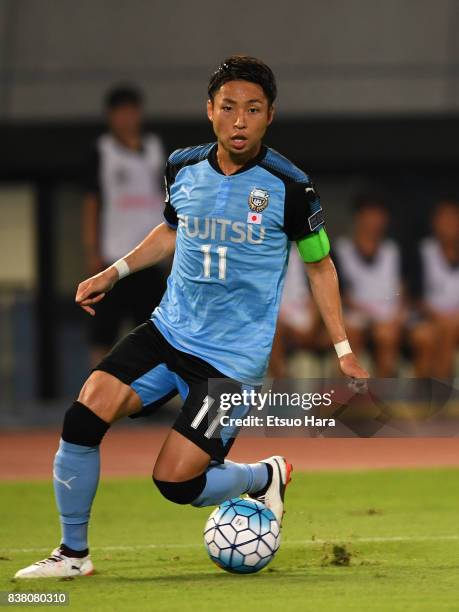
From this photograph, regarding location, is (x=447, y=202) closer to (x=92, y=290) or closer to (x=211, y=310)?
(x=211, y=310)

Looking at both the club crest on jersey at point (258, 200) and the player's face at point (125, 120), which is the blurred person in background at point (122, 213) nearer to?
the player's face at point (125, 120)

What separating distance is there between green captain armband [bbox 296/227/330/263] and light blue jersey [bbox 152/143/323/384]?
0.11 feet

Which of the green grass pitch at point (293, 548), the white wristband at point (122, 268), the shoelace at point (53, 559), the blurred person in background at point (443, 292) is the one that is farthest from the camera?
the blurred person in background at point (443, 292)

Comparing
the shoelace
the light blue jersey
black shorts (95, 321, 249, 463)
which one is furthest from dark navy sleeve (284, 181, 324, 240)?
the shoelace

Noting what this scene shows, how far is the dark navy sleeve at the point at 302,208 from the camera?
7.07m

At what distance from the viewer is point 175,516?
9672mm

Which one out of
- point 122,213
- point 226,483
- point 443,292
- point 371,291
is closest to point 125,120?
point 122,213

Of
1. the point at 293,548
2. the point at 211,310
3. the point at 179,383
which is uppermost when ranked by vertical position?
the point at 211,310

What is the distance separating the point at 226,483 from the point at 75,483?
732mm

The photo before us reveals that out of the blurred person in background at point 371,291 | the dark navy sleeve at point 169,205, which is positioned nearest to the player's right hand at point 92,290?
the dark navy sleeve at point 169,205

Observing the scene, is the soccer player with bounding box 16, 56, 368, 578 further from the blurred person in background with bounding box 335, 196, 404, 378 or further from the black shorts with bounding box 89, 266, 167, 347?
the blurred person in background with bounding box 335, 196, 404, 378

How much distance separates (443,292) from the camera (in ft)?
48.5

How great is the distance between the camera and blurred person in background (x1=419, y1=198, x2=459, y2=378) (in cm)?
1477

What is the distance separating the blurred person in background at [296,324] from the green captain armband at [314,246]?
7.42m
